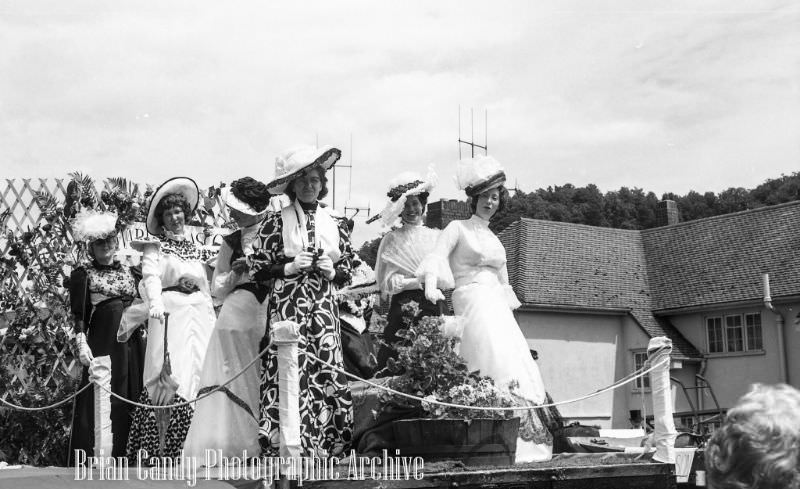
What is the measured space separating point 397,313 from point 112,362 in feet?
8.15

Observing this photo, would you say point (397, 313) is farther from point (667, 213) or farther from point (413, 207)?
point (667, 213)

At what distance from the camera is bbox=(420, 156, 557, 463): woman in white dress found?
707cm

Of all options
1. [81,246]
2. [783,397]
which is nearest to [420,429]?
[783,397]

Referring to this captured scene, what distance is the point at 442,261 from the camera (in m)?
7.75

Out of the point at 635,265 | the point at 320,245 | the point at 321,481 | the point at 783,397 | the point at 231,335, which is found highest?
the point at 635,265

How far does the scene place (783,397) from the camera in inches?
96.5

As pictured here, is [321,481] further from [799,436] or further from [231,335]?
[799,436]

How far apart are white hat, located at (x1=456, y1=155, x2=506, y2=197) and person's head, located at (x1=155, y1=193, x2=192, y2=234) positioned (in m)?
2.32

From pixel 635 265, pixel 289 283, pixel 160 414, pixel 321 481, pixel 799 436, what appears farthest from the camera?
pixel 635 265

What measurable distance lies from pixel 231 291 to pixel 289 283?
2.70 ft

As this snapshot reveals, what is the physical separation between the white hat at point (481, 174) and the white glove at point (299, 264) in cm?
166

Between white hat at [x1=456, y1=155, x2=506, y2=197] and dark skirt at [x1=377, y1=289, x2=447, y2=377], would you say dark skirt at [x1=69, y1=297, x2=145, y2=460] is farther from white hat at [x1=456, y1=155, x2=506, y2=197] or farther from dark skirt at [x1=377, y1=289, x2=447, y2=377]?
white hat at [x1=456, y1=155, x2=506, y2=197]

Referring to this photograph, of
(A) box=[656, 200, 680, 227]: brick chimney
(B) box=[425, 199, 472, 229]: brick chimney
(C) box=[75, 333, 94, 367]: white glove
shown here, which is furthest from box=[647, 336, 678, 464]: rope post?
(A) box=[656, 200, 680, 227]: brick chimney

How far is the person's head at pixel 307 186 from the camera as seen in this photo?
7.15 m
